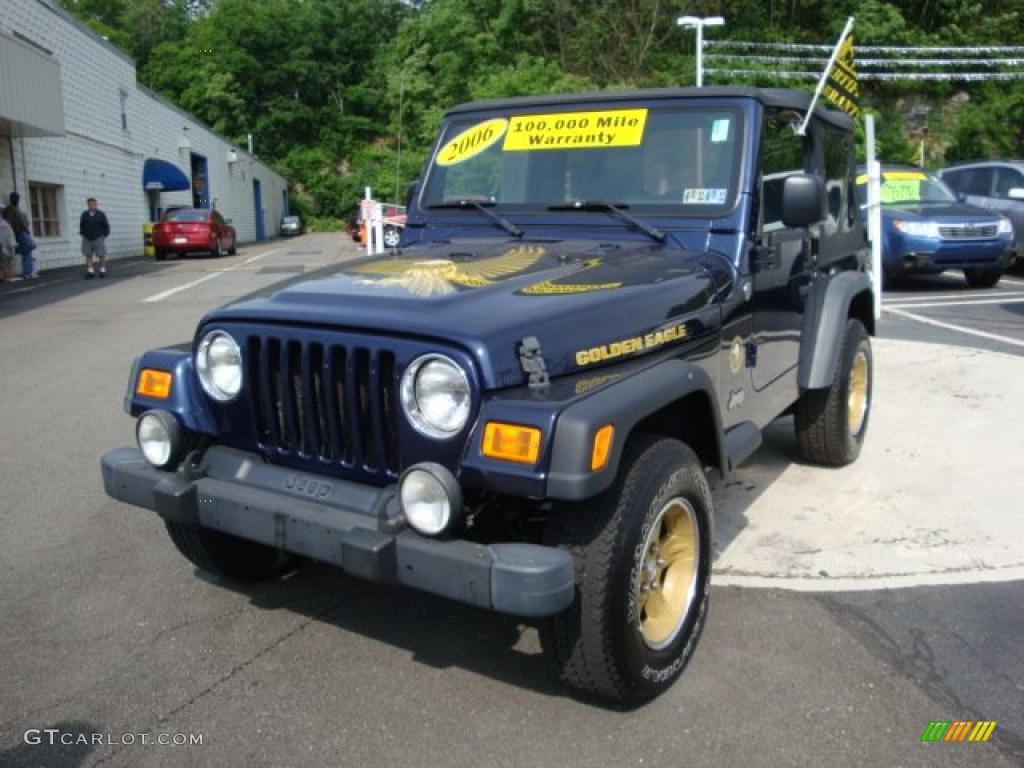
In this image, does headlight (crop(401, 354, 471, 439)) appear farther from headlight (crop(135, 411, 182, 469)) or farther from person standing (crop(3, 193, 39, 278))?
person standing (crop(3, 193, 39, 278))

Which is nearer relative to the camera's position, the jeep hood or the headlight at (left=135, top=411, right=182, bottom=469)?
the jeep hood

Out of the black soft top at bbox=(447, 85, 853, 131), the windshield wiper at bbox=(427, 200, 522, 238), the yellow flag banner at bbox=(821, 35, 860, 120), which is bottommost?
the windshield wiper at bbox=(427, 200, 522, 238)

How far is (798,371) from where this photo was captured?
463 cm

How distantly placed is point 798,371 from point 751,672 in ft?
6.28

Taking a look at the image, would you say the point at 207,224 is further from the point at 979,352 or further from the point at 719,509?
the point at 719,509

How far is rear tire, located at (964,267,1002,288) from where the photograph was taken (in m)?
13.9

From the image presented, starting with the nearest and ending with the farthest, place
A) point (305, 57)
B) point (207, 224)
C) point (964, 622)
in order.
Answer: point (964, 622)
point (207, 224)
point (305, 57)

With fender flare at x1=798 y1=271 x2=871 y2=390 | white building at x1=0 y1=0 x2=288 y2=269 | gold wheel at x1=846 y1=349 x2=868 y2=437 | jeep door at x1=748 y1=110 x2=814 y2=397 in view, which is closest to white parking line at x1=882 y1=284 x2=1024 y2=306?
gold wheel at x1=846 y1=349 x2=868 y2=437

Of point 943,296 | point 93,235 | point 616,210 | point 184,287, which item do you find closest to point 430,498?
point 616,210

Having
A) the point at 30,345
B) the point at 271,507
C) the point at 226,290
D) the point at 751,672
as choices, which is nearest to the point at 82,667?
the point at 271,507

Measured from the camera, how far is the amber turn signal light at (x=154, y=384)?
3291mm

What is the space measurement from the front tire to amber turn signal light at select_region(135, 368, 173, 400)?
59.2 inches

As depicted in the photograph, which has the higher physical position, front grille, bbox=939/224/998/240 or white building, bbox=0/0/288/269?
white building, bbox=0/0/288/269

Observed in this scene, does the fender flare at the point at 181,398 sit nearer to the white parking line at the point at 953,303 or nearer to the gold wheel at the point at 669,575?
the gold wheel at the point at 669,575
